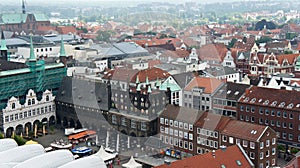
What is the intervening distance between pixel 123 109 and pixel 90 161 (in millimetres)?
11625

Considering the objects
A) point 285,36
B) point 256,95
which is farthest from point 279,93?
point 285,36

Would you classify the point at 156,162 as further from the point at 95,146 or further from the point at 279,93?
the point at 279,93

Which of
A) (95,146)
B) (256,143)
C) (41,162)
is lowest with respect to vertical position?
(95,146)

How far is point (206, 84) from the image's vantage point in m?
27.8

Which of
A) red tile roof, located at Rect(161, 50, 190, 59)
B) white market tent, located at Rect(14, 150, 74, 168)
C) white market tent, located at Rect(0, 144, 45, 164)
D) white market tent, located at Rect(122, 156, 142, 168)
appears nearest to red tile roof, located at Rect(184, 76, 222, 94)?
white market tent, located at Rect(122, 156, 142, 168)

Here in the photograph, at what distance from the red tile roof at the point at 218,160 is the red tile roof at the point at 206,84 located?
31.4 feet

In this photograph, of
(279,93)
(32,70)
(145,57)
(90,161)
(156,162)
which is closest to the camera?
(90,161)

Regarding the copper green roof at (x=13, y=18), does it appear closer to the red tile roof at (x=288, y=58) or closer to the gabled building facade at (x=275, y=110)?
the red tile roof at (x=288, y=58)

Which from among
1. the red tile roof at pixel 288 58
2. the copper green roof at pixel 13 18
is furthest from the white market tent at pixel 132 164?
the copper green roof at pixel 13 18

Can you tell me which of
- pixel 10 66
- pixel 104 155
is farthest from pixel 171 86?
pixel 10 66

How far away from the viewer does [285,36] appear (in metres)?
69.0

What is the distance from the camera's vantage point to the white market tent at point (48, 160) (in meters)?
14.1

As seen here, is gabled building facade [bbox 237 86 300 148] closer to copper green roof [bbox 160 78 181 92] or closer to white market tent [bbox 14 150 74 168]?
copper green roof [bbox 160 78 181 92]

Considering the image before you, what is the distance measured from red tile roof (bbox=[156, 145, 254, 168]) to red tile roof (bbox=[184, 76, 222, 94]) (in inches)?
377
